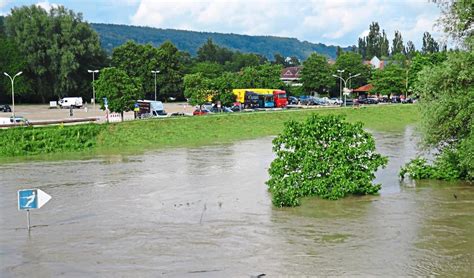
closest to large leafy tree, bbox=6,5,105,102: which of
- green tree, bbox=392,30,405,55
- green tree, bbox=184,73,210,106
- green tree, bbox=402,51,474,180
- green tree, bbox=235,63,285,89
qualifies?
green tree, bbox=184,73,210,106

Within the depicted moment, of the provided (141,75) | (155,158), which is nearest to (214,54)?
(141,75)

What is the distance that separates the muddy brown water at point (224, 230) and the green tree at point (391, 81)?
224 feet

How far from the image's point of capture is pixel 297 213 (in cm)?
1919

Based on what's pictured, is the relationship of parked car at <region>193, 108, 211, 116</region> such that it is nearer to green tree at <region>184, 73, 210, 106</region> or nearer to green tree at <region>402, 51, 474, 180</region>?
green tree at <region>184, 73, 210, 106</region>

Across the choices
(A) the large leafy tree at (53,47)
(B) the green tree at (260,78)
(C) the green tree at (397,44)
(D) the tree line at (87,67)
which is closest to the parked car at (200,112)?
(D) the tree line at (87,67)

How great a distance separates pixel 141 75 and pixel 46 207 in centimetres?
7389

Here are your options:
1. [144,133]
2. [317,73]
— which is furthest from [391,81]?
[144,133]

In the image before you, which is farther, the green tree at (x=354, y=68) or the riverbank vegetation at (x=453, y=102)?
the green tree at (x=354, y=68)

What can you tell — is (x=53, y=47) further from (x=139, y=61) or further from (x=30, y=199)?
(x=30, y=199)

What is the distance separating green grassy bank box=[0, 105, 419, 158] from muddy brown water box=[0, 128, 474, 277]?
12844 millimetres

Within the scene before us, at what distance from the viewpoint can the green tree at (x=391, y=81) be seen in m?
92.4

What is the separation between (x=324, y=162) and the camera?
21.5 m

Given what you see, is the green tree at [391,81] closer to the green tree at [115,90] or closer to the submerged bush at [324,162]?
the green tree at [115,90]

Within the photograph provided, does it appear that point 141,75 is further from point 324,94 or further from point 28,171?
point 28,171
